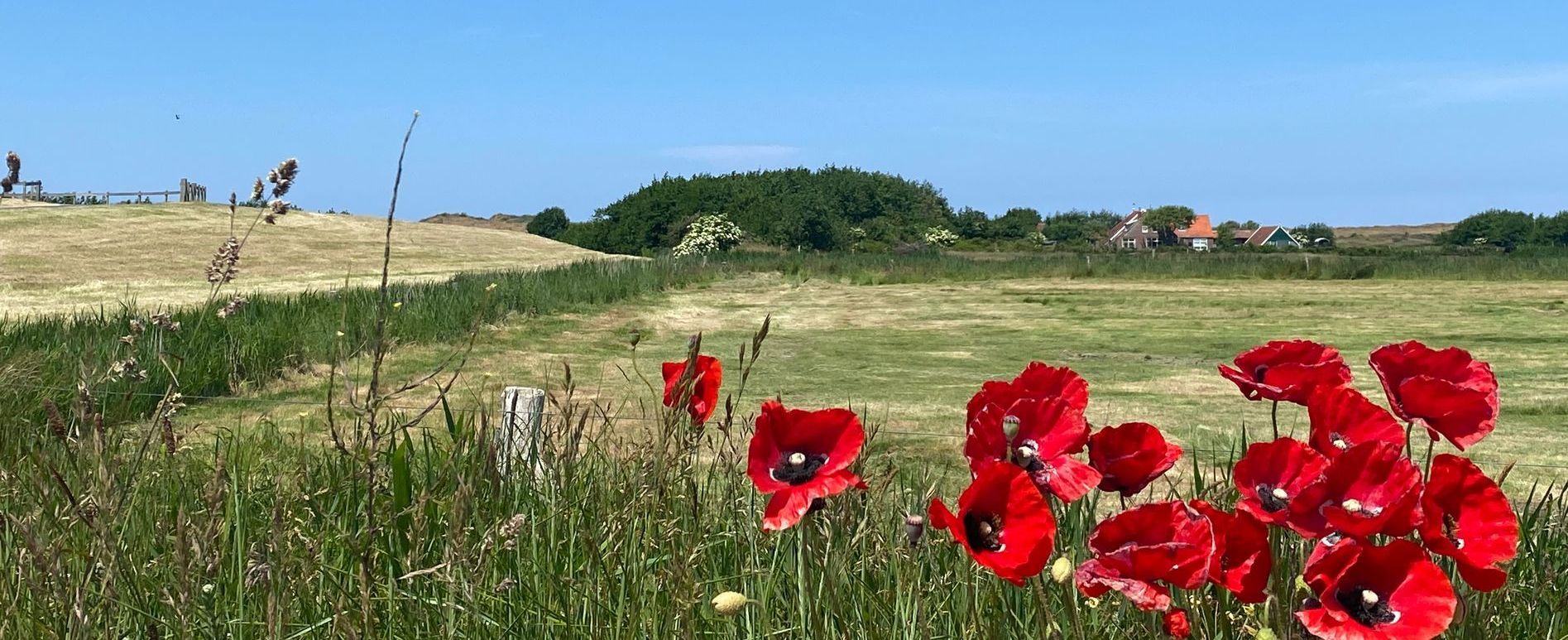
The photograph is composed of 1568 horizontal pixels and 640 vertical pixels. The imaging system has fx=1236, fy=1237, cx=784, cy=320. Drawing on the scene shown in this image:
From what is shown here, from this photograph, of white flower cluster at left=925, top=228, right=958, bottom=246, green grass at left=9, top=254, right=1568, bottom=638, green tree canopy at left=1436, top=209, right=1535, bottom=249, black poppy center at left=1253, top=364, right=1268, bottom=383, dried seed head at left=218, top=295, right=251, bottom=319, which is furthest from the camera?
green tree canopy at left=1436, top=209, right=1535, bottom=249

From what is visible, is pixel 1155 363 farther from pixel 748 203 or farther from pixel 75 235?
pixel 748 203

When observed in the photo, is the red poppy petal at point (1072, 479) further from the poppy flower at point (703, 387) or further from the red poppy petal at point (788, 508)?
the poppy flower at point (703, 387)

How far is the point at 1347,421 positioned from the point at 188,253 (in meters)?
27.3

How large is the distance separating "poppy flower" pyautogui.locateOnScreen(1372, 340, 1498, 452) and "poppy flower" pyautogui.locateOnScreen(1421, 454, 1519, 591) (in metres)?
0.07

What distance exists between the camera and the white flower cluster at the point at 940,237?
55.5m

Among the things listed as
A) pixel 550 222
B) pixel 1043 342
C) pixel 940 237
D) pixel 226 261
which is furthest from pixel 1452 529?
pixel 550 222

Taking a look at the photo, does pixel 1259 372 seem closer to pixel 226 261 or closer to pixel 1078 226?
pixel 226 261

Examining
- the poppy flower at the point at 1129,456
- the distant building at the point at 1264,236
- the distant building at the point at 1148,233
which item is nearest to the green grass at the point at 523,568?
the poppy flower at the point at 1129,456

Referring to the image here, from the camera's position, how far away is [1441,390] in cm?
112

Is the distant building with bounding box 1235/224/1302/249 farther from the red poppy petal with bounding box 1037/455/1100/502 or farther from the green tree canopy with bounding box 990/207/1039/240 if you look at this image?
the red poppy petal with bounding box 1037/455/1100/502

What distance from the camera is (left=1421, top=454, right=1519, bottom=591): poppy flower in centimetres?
99

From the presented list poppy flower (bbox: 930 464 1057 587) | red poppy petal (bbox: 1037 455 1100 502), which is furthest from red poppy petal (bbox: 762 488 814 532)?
red poppy petal (bbox: 1037 455 1100 502)

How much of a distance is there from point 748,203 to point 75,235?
Result: 28379 millimetres

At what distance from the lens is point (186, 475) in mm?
2676
